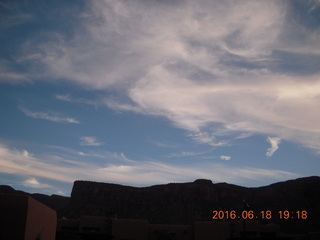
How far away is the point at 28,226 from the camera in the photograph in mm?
27688

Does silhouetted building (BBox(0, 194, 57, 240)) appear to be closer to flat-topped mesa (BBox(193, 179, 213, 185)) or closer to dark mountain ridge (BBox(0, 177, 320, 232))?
dark mountain ridge (BBox(0, 177, 320, 232))

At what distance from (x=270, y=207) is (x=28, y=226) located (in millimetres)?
95582

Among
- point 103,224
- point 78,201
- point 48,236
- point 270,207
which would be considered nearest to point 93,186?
point 78,201

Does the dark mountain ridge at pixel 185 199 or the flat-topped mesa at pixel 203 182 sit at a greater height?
the flat-topped mesa at pixel 203 182

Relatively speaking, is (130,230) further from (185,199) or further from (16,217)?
(185,199)

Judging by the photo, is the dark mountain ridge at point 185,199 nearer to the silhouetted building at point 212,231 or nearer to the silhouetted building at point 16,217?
the silhouetted building at point 212,231

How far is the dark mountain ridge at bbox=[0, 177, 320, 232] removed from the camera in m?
112

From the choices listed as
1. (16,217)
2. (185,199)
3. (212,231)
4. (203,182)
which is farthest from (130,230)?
(203,182)

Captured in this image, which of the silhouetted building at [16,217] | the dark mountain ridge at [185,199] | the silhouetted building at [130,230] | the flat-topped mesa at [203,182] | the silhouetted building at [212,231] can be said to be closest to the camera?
the silhouetted building at [16,217]

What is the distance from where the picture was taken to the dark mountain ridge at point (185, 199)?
111875mm

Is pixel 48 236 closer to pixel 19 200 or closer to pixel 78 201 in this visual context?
pixel 19 200

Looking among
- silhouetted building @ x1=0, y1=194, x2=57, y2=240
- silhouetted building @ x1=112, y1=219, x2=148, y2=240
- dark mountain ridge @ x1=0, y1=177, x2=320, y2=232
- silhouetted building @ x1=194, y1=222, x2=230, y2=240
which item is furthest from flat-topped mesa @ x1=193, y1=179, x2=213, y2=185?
silhouetted building @ x1=0, y1=194, x2=57, y2=240

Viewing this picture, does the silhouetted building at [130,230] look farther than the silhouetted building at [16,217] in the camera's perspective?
Yes

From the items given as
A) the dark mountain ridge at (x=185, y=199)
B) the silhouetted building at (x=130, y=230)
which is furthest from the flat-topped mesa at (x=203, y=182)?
the silhouetted building at (x=130, y=230)
